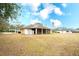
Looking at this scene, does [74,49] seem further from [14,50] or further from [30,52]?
[14,50]

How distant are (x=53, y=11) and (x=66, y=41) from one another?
34cm

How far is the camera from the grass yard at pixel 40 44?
6.31 feet

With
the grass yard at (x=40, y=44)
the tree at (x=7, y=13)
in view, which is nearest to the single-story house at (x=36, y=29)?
the grass yard at (x=40, y=44)

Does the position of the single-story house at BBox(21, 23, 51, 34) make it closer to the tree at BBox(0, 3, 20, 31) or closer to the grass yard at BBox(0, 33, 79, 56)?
the grass yard at BBox(0, 33, 79, 56)

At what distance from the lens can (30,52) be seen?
1.93 meters

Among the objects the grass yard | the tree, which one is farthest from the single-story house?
the tree

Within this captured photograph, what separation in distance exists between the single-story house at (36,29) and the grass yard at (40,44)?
0.04 metres

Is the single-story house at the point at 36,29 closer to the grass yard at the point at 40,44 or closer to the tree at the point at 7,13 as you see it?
the grass yard at the point at 40,44

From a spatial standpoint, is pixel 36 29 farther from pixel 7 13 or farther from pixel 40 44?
pixel 7 13

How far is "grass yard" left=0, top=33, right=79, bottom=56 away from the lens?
192 centimetres

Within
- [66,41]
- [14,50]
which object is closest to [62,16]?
[66,41]

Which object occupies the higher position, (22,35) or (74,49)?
(22,35)

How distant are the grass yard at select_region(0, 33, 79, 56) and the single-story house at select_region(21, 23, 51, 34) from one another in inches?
1.7

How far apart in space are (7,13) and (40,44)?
48 cm
